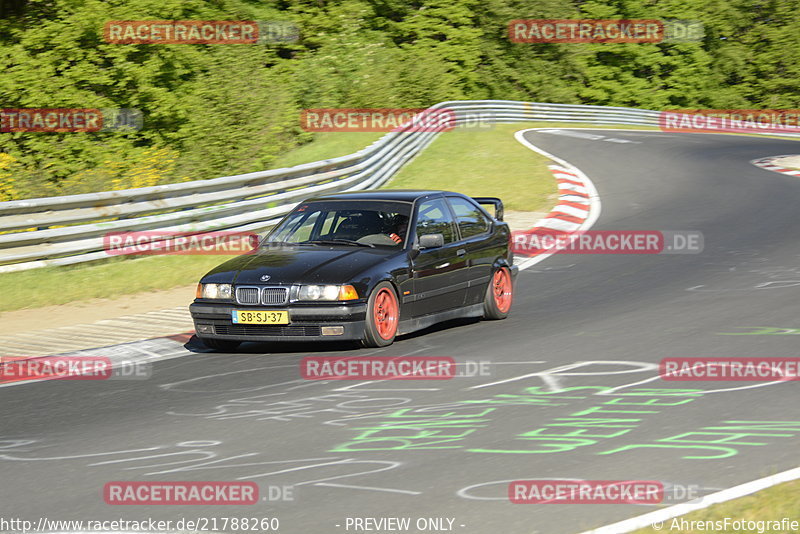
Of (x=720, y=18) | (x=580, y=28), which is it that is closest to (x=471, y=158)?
(x=580, y=28)

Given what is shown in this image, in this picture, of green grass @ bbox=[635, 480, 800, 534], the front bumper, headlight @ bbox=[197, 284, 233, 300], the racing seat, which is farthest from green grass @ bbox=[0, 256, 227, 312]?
green grass @ bbox=[635, 480, 800, 534]

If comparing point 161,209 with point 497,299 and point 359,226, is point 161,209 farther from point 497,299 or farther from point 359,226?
point 497,299

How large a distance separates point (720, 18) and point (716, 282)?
65.6 m

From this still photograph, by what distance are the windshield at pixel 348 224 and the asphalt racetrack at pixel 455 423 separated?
105 centimetres

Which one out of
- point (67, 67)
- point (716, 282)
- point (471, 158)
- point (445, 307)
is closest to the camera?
point (445, 307)

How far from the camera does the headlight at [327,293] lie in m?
9.83

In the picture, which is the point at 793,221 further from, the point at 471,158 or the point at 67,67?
the point at 67,67

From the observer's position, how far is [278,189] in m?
17.1

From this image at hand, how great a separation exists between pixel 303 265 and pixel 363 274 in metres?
0.61

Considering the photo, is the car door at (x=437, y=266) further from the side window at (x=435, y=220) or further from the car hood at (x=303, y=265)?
the car hood at (x=303, y=265)

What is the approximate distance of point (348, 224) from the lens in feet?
36.5

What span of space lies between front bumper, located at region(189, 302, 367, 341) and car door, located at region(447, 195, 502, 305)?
1985 millimetres

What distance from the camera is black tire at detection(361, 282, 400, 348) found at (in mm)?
9922

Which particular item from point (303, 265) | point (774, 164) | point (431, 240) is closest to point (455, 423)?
point (303, 265)
